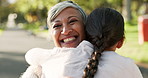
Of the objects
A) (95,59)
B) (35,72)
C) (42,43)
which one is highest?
(95,59)

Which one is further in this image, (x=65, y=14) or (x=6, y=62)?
(x=6, y=62)

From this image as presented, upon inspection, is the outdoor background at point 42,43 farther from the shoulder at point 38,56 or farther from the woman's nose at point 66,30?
the shoulder at point 38,56

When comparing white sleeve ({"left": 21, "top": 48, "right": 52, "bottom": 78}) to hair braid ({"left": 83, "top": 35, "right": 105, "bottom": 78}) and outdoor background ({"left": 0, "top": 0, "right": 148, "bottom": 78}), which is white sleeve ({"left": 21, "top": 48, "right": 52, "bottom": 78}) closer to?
hair braid ({"left": 83, "top": 35, "right": 105, "bottom": 78})

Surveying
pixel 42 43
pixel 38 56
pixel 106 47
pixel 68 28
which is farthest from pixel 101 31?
pixel 42 43

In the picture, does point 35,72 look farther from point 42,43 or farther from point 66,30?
Result: point 42,43

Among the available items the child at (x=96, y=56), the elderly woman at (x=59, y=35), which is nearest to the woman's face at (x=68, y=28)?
the elderly woman at (x=59, y=35)

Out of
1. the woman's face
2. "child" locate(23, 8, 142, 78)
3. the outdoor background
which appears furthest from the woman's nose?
the outdoor background

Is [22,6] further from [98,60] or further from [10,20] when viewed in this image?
[98,60]

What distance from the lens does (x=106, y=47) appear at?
185cm

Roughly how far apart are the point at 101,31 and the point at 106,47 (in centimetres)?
11

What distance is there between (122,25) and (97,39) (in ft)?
0.62

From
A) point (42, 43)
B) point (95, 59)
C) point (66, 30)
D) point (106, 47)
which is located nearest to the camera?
point (95, 59)

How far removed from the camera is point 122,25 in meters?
1.90

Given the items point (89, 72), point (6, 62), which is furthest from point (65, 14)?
point (6, 62)
